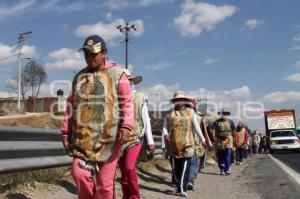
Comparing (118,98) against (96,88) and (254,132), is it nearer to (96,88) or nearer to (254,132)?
(96,88)

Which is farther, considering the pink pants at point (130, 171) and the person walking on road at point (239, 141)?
the person walking on road at point (239, 141)

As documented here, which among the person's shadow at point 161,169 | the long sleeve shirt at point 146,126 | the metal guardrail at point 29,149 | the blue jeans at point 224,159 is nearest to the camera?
the metal guardrail at point 29,149

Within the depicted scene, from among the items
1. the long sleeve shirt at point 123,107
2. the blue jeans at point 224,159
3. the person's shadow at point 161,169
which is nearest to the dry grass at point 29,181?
the long sleeve shirt at point 123,107

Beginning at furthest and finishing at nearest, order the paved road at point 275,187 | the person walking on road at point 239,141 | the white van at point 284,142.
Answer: the white van at point 284,142
the person walking on road at point 239,141
the paved road at point 275,187

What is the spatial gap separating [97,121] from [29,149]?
2480mm

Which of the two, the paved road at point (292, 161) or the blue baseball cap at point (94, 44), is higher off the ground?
the blue baseball cap at point (94, 44)

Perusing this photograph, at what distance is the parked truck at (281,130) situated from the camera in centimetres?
4031

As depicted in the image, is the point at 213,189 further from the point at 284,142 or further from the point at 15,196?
the point at 284,142

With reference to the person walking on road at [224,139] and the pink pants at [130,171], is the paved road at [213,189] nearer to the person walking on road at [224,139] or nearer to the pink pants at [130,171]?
the pink pants at [130,171]

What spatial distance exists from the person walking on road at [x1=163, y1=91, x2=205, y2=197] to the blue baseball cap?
4859mm

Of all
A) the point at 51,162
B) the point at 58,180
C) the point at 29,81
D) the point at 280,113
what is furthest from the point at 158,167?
the point at 29,81

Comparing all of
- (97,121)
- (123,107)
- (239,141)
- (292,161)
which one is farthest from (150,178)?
(292,161)

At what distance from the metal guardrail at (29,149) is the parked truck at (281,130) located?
3393 cm

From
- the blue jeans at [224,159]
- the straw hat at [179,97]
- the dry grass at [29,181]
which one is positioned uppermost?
the straw hat at [179,97]
